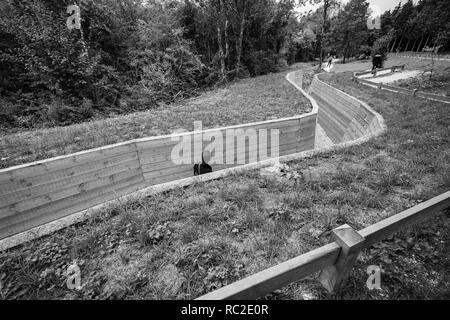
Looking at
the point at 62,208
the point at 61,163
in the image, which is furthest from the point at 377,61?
the point at 62,208

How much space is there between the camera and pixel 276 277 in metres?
1.49

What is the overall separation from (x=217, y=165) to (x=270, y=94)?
7138 millimetres

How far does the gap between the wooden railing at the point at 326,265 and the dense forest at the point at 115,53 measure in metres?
10.9

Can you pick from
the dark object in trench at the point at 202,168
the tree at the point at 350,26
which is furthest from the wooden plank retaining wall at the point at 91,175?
the tree at the point at 350,26

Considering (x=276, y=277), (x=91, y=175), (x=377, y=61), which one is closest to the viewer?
(x=276, y=277)

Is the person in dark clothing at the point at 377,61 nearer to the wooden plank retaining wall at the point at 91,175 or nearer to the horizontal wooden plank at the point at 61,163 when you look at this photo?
the wooden plank retaining wall at the point at 91,175

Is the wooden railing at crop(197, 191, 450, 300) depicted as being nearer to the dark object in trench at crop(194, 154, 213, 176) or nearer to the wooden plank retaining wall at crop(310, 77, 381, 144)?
the dark object in trench at crop(194, 154, 213, 176)

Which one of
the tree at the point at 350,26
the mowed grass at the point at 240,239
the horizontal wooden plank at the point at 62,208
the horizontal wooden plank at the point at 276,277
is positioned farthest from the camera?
the tree at the point at 350,26

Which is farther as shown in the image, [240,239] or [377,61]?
[377,61]

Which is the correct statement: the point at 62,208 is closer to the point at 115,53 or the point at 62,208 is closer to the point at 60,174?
the point at 60,174

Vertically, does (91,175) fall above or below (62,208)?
above

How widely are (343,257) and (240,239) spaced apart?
1.20m

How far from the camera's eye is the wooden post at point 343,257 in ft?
5.29

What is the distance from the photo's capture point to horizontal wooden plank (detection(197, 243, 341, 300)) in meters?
1.38
